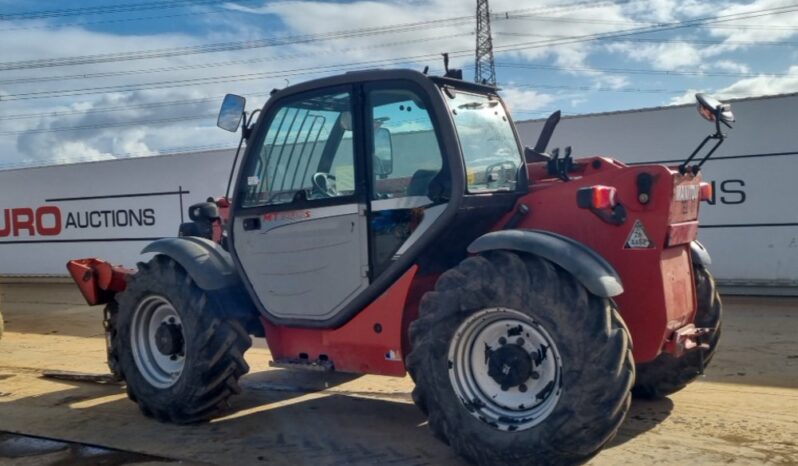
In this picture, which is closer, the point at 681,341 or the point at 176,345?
the point at 681,341

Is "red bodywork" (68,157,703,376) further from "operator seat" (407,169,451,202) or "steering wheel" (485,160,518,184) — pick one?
"operator seat" (407,169,451,202)

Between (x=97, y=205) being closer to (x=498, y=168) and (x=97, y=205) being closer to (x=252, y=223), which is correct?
(x=252, y=223)

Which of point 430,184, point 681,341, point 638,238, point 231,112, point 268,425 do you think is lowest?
point 268,425

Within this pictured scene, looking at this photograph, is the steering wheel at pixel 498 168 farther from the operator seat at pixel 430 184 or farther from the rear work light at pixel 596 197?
the rear work light at pixel 596 197

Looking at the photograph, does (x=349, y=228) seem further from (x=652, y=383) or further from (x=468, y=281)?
(x=652, y=383)

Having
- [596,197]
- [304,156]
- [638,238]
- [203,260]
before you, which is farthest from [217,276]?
[638,238]

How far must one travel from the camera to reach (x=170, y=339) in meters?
6.02

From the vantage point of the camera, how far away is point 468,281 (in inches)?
177

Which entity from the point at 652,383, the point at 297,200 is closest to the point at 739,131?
the point at 652,383

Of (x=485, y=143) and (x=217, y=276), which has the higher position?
(x=485, y=143)

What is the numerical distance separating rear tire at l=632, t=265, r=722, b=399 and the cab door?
2166mm

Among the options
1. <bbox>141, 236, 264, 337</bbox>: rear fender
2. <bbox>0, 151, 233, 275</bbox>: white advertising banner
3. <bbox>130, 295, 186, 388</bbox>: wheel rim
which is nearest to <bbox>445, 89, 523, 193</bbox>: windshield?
<bbox>141, 236, 264, 337</bbox>: rear fender

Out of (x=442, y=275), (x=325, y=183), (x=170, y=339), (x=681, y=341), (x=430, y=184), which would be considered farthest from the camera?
(x=170, y=339)

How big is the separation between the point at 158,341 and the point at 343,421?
1.48 m
